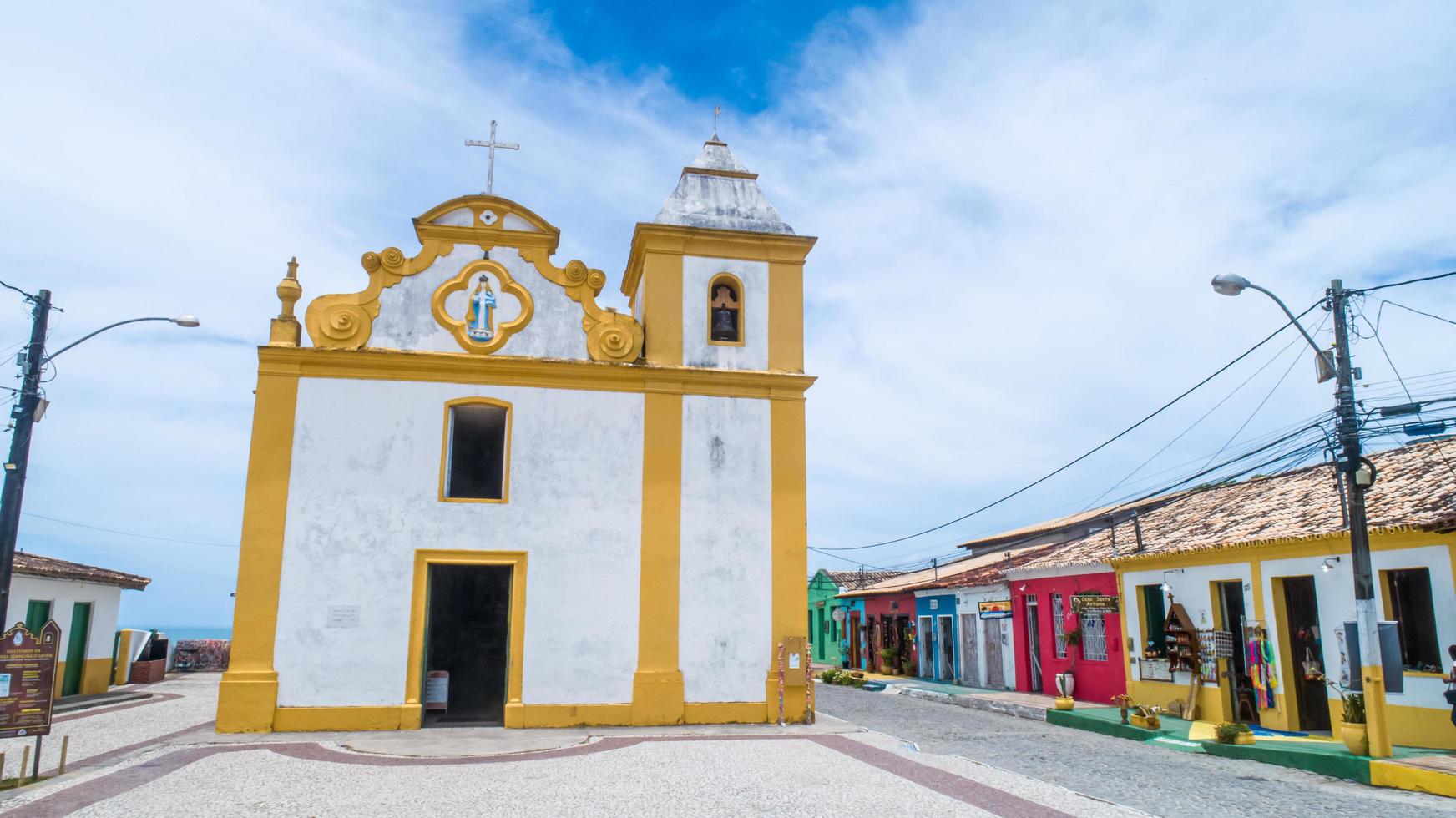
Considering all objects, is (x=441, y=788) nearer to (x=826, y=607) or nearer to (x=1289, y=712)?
(x=1289, y=712)

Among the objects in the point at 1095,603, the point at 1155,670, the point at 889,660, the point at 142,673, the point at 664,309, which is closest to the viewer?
the point at 664,309

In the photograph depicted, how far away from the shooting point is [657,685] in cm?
1469

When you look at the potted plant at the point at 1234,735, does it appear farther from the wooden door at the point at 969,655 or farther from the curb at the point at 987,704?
the wooden door at the point at 969,655

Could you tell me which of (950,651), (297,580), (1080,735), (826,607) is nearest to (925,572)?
(826,607)

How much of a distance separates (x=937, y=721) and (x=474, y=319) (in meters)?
11.0

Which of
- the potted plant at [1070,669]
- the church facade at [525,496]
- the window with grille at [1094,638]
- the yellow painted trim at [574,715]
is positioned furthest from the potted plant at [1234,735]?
the yellow painted trim at [574,715]

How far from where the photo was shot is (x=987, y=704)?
69.3 feet

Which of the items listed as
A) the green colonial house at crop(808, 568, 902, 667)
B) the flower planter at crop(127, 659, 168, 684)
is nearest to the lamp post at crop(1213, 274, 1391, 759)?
the flower planter at crop(127, 659, 168, 684)

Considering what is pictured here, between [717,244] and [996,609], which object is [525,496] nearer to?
[717,244]

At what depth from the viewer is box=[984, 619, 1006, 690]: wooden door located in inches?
986

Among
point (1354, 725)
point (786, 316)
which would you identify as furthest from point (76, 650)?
point (1354, 725)

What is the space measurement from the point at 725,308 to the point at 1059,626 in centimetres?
1157

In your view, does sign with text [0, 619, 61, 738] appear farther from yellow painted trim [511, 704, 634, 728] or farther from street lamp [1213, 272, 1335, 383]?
street lamp [1213, 272, 1335, 383]

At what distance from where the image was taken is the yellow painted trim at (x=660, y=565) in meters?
14.7
